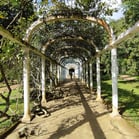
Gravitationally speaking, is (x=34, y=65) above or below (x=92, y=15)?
below

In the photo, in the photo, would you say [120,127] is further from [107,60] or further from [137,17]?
[107,60]

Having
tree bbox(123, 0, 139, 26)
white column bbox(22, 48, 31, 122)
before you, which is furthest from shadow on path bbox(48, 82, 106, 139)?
tree bbox(123, 0, 139, 26)

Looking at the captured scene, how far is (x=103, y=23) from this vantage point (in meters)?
8.97

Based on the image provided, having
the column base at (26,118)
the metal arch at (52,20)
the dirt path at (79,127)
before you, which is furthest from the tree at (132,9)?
the column base at (26,118)

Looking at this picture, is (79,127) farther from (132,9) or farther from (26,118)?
(132,9)

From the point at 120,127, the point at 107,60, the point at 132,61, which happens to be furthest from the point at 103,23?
the point at 107,60

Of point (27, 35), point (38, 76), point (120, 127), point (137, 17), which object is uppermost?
point (137, 17)

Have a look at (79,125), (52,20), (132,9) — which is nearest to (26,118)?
(79,125)

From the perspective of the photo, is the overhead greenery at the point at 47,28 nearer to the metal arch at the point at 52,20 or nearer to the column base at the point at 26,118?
the metal arch at the point at 52,20

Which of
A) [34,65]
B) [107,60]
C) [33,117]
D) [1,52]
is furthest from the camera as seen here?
[107,60]

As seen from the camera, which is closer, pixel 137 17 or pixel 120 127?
pixel 120 127

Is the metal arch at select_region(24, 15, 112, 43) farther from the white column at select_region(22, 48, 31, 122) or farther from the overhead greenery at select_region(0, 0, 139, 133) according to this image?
the white column at select_region(22, 48, 31, 122)

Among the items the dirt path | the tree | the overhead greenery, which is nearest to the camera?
the dirt path

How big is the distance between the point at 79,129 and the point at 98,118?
148 cm
